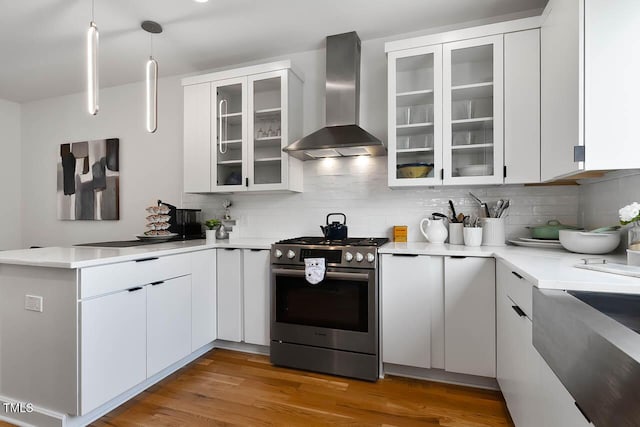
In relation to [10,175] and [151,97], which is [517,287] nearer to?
[151,97]

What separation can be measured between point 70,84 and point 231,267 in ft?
10.6

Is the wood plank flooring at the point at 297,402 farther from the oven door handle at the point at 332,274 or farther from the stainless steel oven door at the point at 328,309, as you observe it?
the oven door handle at the point at 332,274

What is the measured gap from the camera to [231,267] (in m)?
2.82

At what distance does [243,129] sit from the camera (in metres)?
3.07

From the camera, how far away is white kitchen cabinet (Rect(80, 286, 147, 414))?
5.76 feet

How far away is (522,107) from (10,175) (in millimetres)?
5896

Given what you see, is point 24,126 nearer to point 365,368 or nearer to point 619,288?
point 365,368

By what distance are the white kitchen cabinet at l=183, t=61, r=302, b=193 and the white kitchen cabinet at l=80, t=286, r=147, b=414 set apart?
1335 mm

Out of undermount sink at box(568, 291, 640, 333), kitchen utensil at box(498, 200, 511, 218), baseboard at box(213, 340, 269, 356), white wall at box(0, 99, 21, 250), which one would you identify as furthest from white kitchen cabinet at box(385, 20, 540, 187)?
white wall at box(0, 99, 21, 250)

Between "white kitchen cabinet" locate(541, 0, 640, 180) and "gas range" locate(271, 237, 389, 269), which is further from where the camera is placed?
"gas range" locate(271, 237, 389, 269)

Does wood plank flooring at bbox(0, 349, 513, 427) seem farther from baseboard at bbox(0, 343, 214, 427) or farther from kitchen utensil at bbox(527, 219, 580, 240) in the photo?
kitchen utensil at bbox(527, 219, 580, 240)

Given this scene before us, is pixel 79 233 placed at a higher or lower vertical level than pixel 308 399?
higher

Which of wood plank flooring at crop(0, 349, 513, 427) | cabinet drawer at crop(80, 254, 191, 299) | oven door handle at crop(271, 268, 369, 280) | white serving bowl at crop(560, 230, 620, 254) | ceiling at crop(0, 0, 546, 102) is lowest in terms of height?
wood plank flooring at crop(0, 349, 513, 427)

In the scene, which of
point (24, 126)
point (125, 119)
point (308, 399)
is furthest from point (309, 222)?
A: point (24, 126)
